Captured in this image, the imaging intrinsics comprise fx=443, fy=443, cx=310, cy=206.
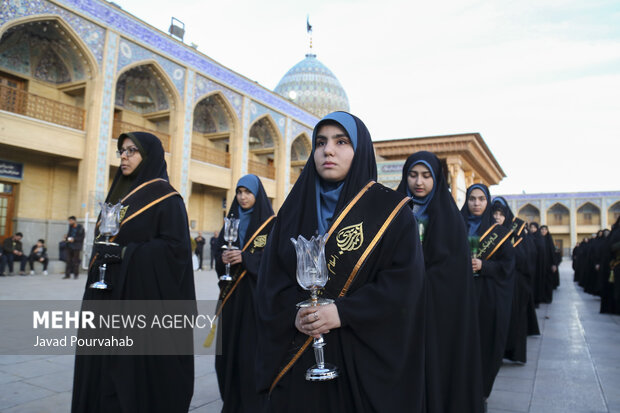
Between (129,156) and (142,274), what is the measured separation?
62cm

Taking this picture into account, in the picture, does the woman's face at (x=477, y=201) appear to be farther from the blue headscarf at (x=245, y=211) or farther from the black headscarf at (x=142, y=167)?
the black headscarf at (x=142, y=167)

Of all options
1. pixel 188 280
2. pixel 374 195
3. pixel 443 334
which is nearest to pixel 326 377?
pixel 374 195

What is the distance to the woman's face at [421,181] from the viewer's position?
2.15 meters

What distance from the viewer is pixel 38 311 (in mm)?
4879

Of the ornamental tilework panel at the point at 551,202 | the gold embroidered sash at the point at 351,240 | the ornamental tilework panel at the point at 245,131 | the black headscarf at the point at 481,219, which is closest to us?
the gold embroidered sash at the point at 351,240

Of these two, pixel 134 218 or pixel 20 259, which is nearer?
pixel 134 218

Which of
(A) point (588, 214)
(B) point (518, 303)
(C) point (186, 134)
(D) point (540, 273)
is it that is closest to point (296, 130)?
(C) point (186, 134)

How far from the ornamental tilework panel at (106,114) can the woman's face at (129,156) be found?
350 inches

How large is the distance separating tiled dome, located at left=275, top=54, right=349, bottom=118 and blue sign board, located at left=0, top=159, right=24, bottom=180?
13.1 meters

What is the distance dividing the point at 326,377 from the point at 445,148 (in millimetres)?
18136

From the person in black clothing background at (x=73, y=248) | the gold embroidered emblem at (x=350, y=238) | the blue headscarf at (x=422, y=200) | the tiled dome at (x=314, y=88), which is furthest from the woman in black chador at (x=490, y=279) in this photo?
the tiled dome at (x=314, y=88)

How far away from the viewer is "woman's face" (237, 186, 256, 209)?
9.68 ft

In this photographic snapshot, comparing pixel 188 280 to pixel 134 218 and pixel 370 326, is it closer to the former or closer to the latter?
pixel 134 218

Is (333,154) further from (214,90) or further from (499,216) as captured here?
(214,90)
